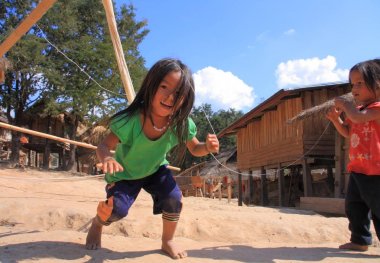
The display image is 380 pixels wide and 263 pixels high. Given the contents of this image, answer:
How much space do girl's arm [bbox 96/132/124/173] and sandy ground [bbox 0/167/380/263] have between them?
26.7 inches

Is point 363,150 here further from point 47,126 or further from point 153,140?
point 47,126

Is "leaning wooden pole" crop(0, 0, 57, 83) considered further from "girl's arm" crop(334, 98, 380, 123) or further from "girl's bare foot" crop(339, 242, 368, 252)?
"girl's bare foot" crop(339, 242, 368, 252)

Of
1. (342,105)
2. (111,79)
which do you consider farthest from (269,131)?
(342,105)

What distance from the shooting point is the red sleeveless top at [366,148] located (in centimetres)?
322

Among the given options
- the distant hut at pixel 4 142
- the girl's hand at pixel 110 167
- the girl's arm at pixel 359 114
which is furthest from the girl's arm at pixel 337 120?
the distant hut at pixel 4 142

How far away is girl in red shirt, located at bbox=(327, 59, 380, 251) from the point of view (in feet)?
10.4

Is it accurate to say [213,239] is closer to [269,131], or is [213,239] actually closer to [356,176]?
[356,176]

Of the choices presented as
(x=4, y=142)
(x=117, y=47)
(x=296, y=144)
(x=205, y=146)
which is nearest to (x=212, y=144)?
(x=205, y=146)

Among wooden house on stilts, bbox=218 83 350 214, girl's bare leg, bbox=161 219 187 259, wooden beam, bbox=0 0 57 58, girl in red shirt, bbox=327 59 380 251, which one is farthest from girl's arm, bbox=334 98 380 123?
wooden house on stilts, bbox=218 83 350 214

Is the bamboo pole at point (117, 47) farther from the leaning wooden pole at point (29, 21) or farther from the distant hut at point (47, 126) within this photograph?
the distant hut at point (47, 126)

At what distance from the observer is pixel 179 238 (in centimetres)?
371

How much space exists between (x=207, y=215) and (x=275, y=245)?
3.46 feet

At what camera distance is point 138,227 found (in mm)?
4020

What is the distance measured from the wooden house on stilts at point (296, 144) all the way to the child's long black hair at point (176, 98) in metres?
7.87
